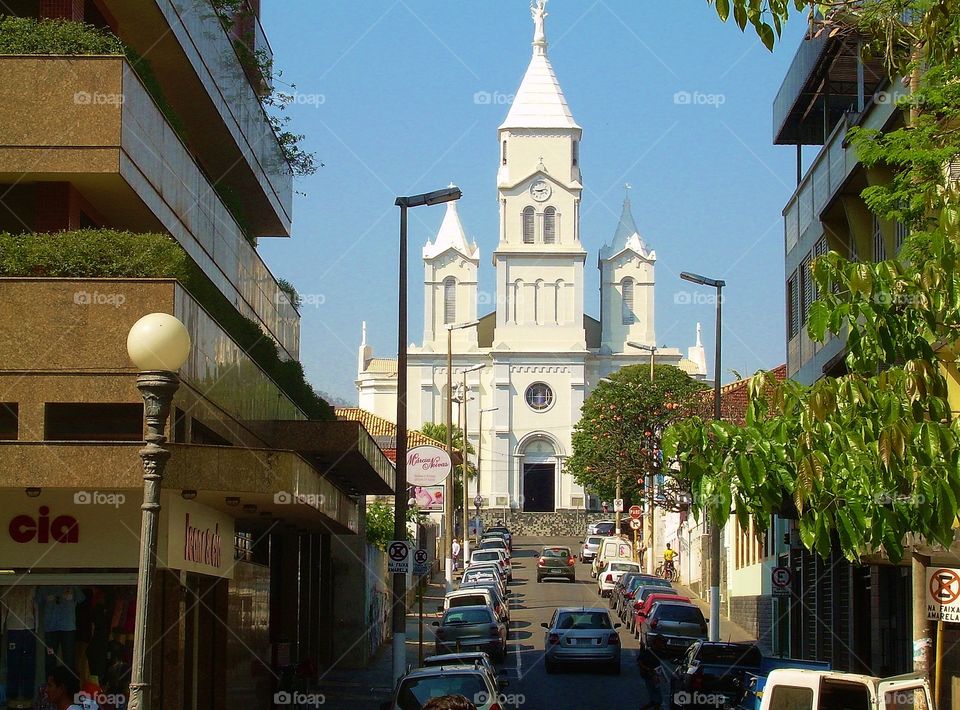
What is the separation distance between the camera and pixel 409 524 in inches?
2238

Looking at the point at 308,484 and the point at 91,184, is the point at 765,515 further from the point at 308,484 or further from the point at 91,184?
the point at 91,184

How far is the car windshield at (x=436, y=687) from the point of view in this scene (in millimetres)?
18109

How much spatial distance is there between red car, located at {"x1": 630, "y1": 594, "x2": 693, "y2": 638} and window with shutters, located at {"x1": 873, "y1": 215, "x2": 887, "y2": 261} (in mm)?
11532

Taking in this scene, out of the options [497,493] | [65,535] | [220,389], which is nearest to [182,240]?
[220,389]

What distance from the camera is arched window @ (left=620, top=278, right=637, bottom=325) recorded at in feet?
390

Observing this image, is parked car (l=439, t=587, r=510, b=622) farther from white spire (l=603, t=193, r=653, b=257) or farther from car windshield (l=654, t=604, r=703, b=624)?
white spire (l=603, t=193, r=653, b=257)

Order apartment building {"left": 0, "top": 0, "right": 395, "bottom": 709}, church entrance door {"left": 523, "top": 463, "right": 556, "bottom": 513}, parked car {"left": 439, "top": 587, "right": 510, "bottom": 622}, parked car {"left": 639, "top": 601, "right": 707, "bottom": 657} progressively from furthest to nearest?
church entrance door {"left": 523, "top": 463, "right": 556, "bottom": 513}
parked car {"left": 439, "top": 587, "right": 510, "bottom": 622}
parked car {"left": 639, "top": 601, "right": 707, "bottom": 657}
apartment building {"left": 0, "top": 0, "right": 395, "bottom": 709}

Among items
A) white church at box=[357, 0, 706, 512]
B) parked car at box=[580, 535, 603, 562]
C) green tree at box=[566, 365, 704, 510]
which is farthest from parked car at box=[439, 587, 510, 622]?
white church at box=[357, 0, 706, 512]

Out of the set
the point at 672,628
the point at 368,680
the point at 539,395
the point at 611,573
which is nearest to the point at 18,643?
the point at 368,680

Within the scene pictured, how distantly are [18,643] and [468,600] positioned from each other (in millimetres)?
19497

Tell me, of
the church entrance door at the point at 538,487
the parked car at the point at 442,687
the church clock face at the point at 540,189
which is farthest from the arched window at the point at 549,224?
the parked car at the point at 442,687

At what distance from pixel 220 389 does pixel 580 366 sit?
9466cm

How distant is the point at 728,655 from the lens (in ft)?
79.6

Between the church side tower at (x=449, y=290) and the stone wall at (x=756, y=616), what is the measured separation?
72.4 meters
